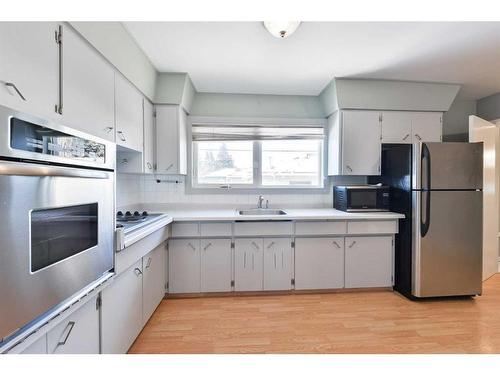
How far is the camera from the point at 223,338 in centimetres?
184

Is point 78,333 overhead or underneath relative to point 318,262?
overhead

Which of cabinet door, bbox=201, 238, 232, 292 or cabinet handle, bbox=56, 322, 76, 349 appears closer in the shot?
cabinet handle, bbox=56, 322, 76, 349

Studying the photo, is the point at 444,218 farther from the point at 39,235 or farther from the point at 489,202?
the point at 39,235

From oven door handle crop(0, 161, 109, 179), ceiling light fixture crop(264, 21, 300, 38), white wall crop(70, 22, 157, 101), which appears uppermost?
ceiling light fixture crop(264, 21, 300, 38)

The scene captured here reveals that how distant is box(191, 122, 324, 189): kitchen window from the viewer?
3.02m

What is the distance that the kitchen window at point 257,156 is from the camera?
119 inches

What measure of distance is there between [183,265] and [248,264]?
2.24ft

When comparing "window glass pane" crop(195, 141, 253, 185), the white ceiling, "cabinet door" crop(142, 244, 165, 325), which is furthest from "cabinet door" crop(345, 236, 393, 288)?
"cabinet door" crop(142, 244, 165, 325)

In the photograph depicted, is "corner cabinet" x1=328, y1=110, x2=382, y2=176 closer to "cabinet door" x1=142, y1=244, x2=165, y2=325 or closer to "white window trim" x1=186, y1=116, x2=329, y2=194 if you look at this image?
"white window trim" x1=186, y1=116, x2=329, y2=194

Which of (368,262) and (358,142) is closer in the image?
(368,262)

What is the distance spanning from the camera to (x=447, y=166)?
7.86 feet

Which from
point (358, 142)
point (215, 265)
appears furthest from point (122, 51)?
point (358, 142)

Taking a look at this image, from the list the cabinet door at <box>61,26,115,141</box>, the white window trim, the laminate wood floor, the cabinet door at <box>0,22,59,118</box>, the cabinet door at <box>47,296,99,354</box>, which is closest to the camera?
the cabinet door at <box>0,22,59,118</box>
